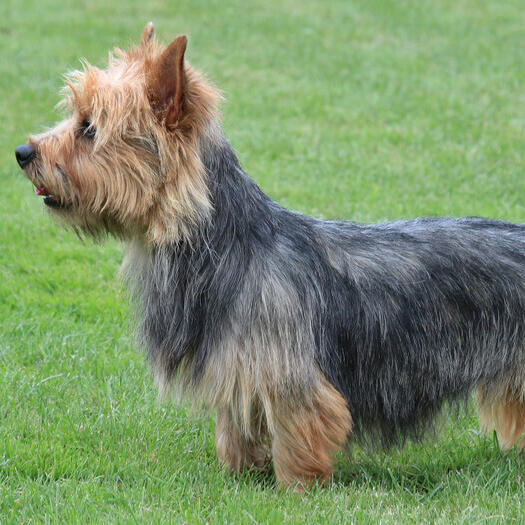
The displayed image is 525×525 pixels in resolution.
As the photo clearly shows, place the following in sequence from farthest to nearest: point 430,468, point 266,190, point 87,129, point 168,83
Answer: point 266,190 → point 430,468 → point 87,129 → point 168,83

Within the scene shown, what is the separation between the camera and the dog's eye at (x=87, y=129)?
385 cm

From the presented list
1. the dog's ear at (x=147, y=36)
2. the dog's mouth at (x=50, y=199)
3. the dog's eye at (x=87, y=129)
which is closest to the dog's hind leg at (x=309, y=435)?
the dog's mouth at (x=50, y=199)

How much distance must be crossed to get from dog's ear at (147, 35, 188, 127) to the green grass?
172cm

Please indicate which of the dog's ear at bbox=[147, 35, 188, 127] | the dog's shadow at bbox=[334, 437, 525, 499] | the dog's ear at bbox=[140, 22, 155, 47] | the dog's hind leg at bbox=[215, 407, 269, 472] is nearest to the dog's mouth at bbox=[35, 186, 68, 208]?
the dog's ear at bbox=[147, 35, 188, 127]

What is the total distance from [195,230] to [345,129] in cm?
704

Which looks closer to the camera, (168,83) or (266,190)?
(168,83)

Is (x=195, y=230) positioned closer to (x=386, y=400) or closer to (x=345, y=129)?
(x=386, y=400)

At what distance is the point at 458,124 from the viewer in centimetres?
1082

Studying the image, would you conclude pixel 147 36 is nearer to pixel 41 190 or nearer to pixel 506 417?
pixel 41 190

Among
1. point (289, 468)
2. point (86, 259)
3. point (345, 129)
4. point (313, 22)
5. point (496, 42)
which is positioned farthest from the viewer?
point (313, 22)

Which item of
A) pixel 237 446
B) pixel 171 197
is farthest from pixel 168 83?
pixel 237 446

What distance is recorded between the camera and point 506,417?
4719mm

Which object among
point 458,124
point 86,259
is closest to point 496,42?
point 458,124

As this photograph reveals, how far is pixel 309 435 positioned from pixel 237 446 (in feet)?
1.70
